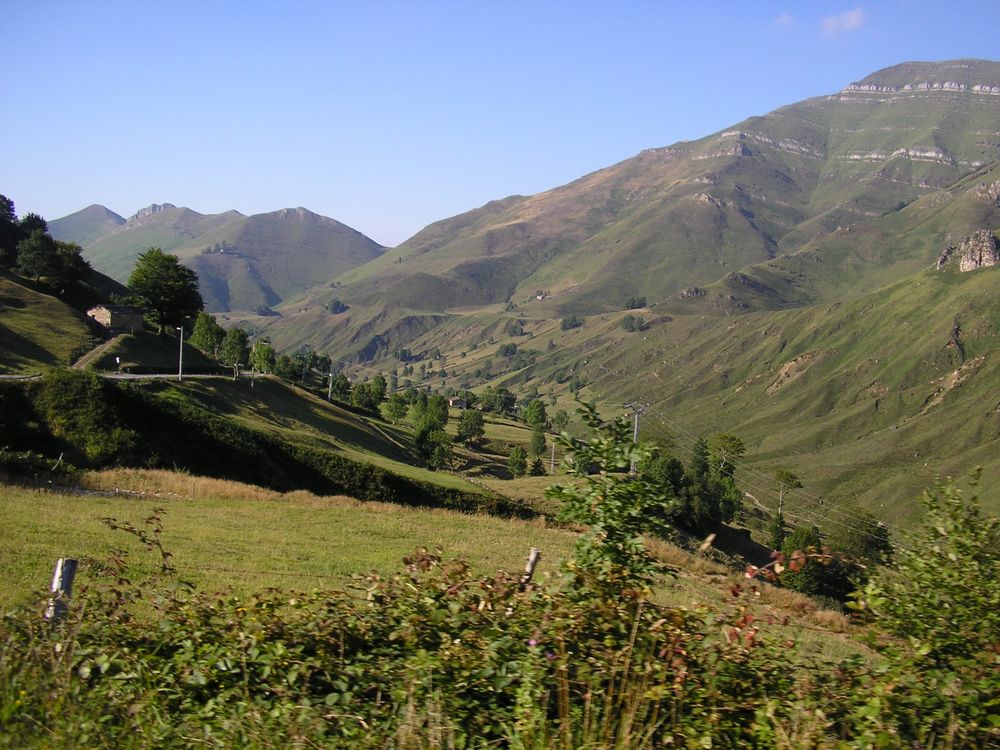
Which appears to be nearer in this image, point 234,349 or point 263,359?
point 234,349

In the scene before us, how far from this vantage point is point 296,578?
16.6 metres

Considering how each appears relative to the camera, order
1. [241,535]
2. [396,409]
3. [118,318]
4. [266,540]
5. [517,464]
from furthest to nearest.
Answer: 1. [396,409]
2. [517,464]
3. [118,318]
4. [241,535]
5. [266,540]

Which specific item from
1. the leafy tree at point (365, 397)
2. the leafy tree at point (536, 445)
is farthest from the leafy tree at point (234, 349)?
the leafy tree at point (536, 445)

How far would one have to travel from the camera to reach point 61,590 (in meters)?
6.97

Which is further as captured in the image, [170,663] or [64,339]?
[64,339]

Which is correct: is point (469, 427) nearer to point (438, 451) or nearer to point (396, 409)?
point (396, 409)

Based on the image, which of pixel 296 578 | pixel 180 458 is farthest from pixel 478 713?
pixel 180 458

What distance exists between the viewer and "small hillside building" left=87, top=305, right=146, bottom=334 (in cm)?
8356

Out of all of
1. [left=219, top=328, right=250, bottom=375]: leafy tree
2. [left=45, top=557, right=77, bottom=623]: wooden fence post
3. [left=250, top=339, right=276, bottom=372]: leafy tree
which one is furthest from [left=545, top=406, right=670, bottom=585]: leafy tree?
[left=250, top=339, right=276, bottom=372]: leafy tree

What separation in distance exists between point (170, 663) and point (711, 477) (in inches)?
4538

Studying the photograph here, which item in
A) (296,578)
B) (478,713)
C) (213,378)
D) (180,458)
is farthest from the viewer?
(213,378)

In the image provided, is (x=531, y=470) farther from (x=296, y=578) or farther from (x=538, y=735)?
(x=538, y=735)

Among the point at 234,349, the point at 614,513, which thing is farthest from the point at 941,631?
the point at 234,349

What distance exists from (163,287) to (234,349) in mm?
25157
